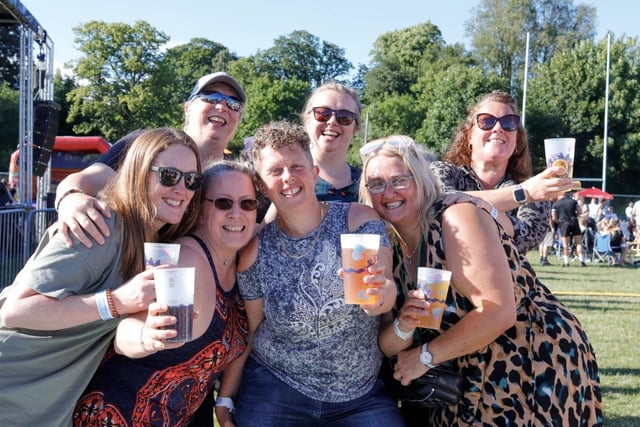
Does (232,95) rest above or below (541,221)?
above

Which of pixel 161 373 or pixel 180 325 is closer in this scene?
pixel 180 325

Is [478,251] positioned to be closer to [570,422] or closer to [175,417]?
[570,422]

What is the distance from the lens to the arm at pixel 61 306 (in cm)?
227

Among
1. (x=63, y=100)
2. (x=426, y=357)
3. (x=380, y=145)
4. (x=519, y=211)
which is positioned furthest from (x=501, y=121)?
(x=63, y=100)

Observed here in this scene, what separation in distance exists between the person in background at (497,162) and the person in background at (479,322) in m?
0.86

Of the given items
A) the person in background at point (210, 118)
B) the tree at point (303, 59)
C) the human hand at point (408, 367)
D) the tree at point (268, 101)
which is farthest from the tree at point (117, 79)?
the human hand at point (408, 367)

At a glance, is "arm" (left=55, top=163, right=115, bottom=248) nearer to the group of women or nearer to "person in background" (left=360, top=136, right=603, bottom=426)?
the group of women

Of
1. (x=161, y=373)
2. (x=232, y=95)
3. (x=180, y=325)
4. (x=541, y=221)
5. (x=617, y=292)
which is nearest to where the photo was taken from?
(x=180, y=325)

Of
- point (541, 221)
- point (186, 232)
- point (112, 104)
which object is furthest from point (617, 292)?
point (112, 104)

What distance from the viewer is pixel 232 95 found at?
169 inches

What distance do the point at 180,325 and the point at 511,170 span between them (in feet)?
8.92

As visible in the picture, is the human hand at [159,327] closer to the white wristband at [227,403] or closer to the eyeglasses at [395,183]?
the white wristband at [227,403]

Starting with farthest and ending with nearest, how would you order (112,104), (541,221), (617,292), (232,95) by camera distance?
(112,104) < (617,292) < (232,95) < (541,221)

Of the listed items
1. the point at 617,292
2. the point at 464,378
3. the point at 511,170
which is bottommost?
the point at 617,292
